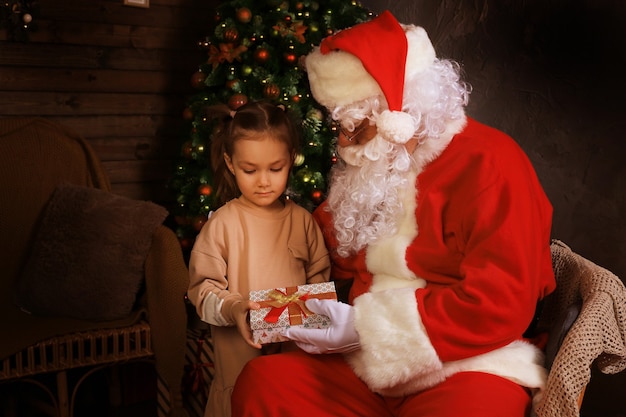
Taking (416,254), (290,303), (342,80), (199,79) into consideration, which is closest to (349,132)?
(342,80)

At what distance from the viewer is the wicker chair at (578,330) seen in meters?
1.54

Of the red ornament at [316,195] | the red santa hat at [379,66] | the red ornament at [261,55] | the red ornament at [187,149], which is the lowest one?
the red ornament at [316,195]

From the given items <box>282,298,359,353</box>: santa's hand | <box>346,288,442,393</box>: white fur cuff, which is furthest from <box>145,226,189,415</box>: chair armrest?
<box>346,288,442,393</box>: white fur cuff

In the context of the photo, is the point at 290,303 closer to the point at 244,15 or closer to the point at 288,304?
the point at 288,304

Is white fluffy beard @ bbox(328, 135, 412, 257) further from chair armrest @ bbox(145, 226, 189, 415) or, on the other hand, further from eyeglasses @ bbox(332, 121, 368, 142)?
chair armrest @ bbox(145, 226, 189, 415)

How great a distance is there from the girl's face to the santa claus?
6.9 inches

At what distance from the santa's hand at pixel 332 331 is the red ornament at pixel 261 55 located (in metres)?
1.49

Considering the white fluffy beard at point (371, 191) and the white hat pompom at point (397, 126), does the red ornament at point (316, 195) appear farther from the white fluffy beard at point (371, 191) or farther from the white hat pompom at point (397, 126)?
the white hat pompom at point (397, 126)

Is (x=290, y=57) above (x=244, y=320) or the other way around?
above

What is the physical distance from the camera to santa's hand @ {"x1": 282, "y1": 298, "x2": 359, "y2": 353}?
1.74 meters

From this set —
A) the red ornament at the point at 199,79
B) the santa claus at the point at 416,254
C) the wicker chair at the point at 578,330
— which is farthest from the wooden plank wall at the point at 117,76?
the wicker chair at the point at 578,330

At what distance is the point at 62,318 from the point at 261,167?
1150 millimetres

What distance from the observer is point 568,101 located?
278 centimetres

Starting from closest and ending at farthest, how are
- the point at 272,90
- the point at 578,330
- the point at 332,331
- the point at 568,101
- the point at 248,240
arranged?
1. the point at 578,330
2. the point at 332,331
3. the point at 248,240
4. the point at 568,101
5. the point at 272,90
